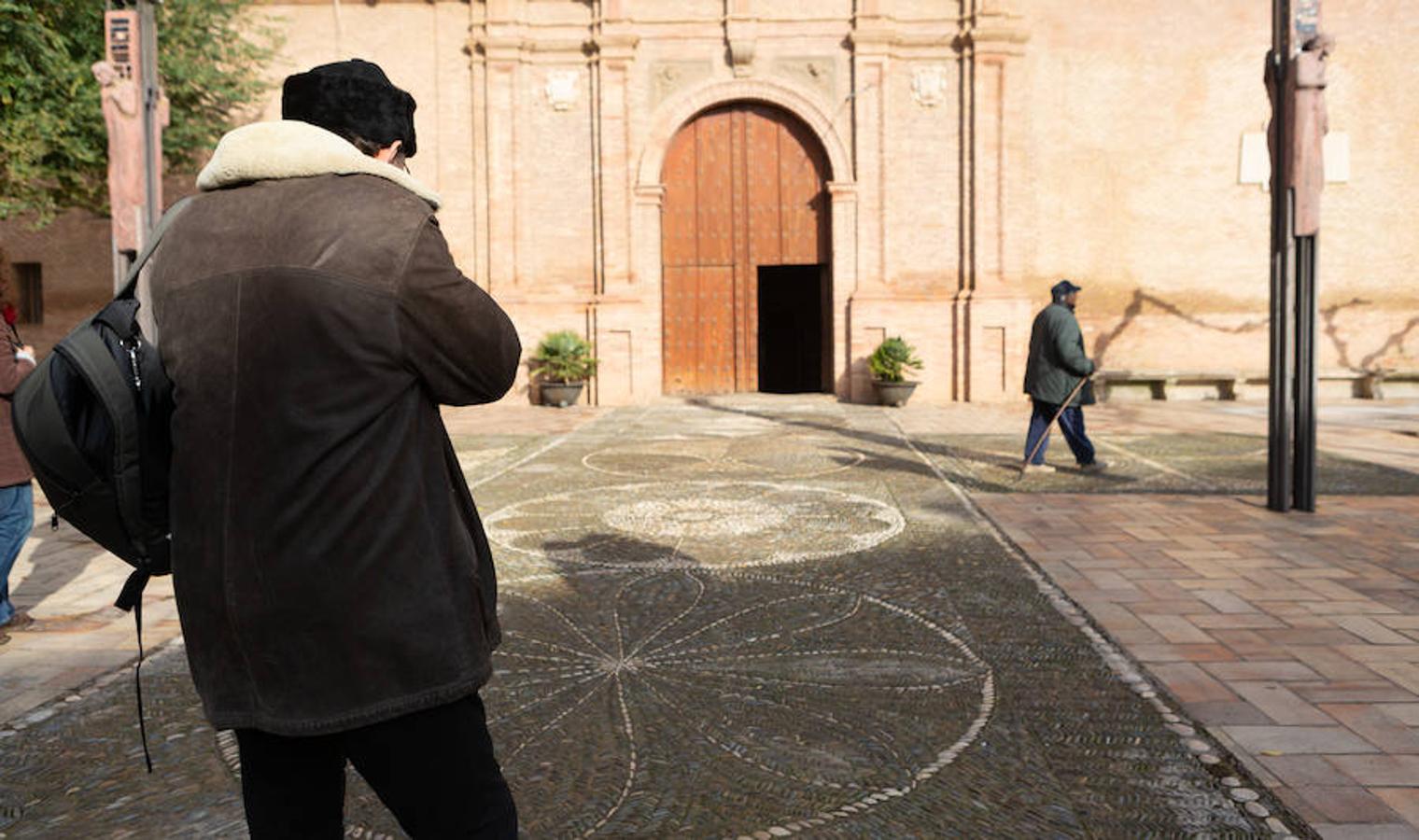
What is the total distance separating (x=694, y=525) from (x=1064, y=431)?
13.2 feet

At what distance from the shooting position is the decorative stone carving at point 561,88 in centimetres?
1698

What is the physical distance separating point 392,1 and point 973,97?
951 centimetres

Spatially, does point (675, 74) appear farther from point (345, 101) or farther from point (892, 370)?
point (345, 101)

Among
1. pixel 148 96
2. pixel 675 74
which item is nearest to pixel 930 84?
pixel 675 74

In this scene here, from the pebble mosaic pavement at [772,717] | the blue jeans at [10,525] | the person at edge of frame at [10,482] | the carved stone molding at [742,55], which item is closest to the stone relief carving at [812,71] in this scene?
the carved stone molding at [742,55]

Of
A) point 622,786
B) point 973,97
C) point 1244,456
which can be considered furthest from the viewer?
point 973,97

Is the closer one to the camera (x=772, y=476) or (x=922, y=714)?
(x=922, y=714)

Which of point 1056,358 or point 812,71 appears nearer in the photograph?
point 1056,358

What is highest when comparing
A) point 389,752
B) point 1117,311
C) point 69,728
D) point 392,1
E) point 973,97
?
point 392,1

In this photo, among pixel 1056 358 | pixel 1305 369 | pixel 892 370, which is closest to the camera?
pixel 1305 369

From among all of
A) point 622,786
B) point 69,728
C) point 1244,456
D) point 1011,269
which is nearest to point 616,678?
point 622,786

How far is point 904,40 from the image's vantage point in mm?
16875

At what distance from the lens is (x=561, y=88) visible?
17.0 meters

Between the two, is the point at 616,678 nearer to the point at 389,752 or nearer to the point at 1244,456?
the point at 389,752
